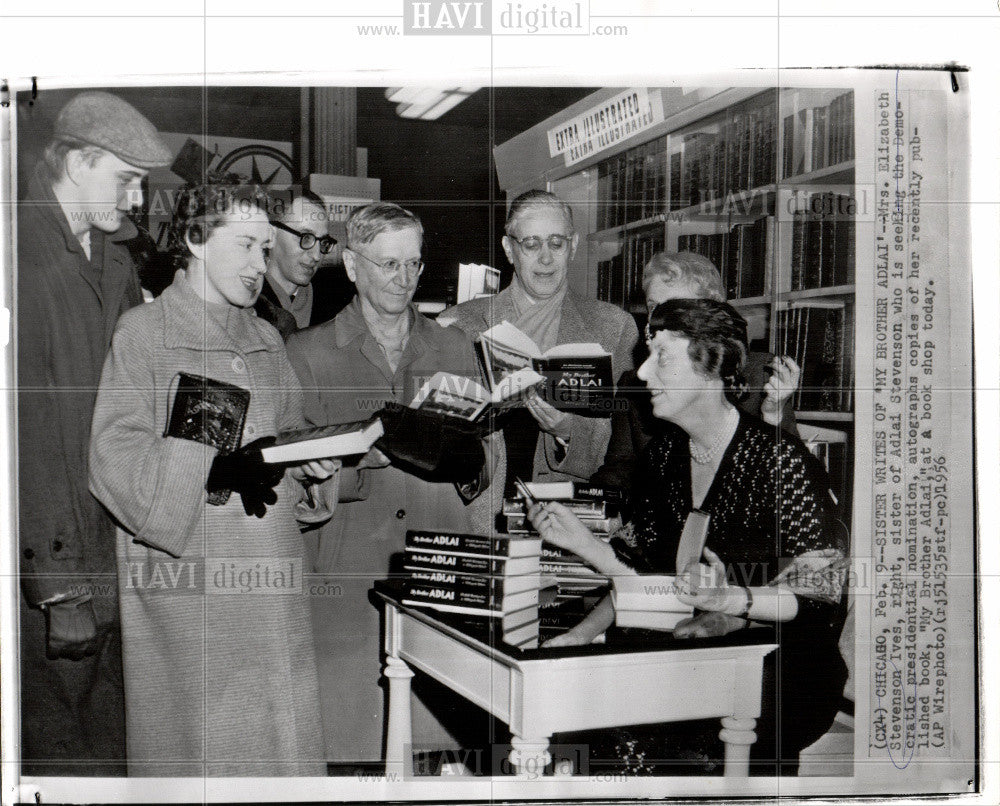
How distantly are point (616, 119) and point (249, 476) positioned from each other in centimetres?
102

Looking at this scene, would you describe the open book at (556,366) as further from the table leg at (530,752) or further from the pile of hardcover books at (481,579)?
the table leg at (530,752)

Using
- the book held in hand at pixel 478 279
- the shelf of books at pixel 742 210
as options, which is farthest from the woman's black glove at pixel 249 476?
the shelf of books at pixel 742 210

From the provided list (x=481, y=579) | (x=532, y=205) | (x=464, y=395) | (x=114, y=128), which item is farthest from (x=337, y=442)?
(x=114, y=128)

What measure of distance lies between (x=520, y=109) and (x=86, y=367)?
39.6 inches

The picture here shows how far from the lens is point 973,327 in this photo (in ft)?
5.08

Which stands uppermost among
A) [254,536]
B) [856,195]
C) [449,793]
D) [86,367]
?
[856,195]

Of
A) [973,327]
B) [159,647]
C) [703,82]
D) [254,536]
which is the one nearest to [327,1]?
[703,82]

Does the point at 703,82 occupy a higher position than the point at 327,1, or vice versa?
the point at 327,1

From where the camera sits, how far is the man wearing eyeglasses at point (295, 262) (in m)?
1.49

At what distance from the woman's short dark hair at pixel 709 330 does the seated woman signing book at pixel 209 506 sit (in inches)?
29.5

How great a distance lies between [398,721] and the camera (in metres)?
1.53

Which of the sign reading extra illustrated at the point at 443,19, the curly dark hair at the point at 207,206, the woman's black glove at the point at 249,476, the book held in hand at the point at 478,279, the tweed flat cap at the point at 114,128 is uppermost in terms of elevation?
the sign reading extra illustrated at the point at 443,19

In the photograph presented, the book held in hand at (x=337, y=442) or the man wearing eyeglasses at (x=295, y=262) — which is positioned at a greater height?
the man wearing eyeglasses at (x=295, y=262)

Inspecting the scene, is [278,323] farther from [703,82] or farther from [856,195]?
[856,195]
